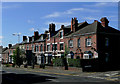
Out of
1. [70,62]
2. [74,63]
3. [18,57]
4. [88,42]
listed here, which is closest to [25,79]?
[74,63]

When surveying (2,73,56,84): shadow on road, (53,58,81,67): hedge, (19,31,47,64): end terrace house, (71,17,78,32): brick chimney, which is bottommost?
(2,73,56,84): shadow on road

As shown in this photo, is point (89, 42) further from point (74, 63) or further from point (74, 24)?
point (74, 24)

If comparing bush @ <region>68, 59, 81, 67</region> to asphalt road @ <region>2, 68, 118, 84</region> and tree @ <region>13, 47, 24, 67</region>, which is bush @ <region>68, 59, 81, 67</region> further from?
tree @ <region>13, 47, 24, 67</region>

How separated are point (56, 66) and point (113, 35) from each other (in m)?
14.2

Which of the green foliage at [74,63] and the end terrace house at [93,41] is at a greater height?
the end terrace house at [93,41]

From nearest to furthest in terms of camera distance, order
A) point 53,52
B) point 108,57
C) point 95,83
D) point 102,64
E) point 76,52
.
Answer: point 95,83, point 102,64, point 108,57, point 76,52, point 53,52

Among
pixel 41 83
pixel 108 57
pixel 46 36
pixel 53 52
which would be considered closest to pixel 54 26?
pixel 46 36

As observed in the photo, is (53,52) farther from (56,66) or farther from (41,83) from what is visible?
(41,83)

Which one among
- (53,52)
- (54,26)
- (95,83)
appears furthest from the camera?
(54,26)

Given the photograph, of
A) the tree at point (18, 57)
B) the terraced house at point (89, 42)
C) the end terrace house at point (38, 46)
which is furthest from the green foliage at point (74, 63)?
the tree at point (18, 57)

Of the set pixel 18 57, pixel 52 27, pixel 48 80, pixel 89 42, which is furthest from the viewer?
pixel 52 27

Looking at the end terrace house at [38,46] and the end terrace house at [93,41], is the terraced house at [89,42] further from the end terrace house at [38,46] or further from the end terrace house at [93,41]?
the end terrace house at [38,46]

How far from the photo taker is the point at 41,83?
18547mm

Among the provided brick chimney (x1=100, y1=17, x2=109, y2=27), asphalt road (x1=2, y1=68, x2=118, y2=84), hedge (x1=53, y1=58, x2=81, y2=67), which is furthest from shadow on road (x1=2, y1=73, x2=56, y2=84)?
brick chimney (x1=100, y1=17, x2=109, y2=27)
